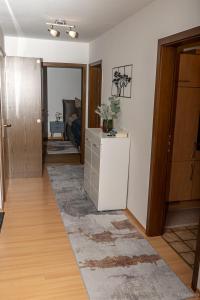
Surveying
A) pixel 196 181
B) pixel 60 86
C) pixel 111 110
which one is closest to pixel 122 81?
pixel 111 110

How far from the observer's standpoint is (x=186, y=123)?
361 cm

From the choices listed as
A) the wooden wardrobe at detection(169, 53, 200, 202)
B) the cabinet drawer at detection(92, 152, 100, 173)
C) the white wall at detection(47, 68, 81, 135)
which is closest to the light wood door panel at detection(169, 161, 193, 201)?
the wooden wardrobe at detection(169, 53, 200, 202)

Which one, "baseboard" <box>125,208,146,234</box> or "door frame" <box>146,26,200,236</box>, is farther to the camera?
"baseboard" <box>125,208,146,234</box>

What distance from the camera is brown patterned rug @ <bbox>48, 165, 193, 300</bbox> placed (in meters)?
2.27

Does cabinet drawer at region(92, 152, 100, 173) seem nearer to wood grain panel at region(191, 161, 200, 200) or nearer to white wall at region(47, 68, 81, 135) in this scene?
wood grain panel at region(191, 161, 200, 200)

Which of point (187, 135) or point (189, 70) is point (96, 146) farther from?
point (189, 70)

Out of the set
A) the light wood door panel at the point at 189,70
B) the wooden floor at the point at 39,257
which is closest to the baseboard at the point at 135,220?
the wooden floor at the point at 39,257

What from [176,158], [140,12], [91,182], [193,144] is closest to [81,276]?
[91,182]

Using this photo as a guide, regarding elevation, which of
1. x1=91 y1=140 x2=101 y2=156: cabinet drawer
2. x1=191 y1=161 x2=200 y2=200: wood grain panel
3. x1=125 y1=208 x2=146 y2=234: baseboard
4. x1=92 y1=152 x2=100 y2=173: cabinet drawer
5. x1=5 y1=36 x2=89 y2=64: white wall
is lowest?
x1=125 y1=208 x2=146 y2=234: baseboard

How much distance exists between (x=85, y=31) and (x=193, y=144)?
2.29 meters

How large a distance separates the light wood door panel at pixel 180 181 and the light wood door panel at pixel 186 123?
3.8 inches

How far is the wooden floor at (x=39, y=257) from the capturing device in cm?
226

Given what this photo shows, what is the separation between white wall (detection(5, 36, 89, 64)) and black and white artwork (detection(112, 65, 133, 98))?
1575 millimetres

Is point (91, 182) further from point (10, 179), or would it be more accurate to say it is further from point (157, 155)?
point (10, 179)
